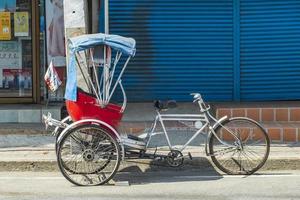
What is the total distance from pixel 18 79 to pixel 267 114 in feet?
15.3

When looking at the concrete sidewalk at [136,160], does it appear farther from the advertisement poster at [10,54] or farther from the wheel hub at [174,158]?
the advertisement poster at [10,54]

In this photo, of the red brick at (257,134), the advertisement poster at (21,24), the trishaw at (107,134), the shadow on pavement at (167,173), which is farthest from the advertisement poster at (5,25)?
the red brick at (257,134)

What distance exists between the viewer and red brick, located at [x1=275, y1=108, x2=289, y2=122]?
1027 cm

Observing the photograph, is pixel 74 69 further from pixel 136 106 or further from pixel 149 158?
pixel 136 106

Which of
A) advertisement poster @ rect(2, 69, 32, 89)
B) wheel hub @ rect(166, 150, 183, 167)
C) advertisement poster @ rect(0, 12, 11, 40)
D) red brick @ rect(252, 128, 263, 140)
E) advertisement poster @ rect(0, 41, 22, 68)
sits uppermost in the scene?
advertisement poster @ rect(0, 12, 11, 40)

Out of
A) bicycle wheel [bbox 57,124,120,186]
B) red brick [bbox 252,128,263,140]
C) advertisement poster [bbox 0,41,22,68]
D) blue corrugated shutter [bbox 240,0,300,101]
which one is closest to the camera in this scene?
bicycle wheel [bbox 57,124,120,186]

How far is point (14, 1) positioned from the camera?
1125 cm

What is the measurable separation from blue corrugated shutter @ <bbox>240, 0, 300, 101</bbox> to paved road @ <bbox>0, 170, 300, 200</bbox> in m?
3.61

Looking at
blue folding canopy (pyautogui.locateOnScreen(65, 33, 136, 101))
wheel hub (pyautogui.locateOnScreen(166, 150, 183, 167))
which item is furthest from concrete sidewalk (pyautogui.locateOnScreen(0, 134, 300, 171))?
blue folding canopy (pyautogui.locateOnScreen(65, 33, 136, 101))

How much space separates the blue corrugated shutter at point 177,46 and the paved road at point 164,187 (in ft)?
11.8

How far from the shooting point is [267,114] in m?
10.3

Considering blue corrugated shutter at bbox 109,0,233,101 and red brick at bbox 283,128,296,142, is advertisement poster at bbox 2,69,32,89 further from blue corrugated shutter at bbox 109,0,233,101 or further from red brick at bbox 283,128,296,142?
red brick at bbox 283,128,296,142

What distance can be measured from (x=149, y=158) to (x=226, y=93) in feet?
13.7

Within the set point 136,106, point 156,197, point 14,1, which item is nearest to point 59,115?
point 136,106
